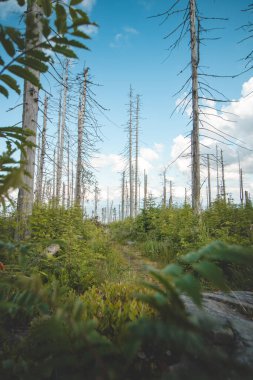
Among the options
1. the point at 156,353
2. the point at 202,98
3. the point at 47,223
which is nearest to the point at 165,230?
the point at 47,223

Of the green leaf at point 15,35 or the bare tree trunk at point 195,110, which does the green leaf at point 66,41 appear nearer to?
the green leaf at point 15,35

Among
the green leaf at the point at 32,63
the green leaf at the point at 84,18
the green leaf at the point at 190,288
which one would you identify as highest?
the green leaf at the point at 84,18

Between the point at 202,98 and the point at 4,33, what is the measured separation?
9.45m

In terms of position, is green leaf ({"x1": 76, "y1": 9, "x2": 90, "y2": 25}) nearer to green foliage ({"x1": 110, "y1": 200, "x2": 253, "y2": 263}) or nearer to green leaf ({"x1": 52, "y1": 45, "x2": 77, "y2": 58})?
green leaf ({"x1": 52, "y1": 45, "x2": 77, "y2": 58})

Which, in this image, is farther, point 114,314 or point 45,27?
point 114,314

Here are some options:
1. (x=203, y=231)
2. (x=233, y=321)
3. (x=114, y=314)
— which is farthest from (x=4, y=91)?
(x=203, y=231)

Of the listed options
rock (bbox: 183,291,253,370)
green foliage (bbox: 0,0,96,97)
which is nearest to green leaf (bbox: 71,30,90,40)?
green foliage (bbox: 0,0,96,97)

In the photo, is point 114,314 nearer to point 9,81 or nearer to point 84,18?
point 9,81

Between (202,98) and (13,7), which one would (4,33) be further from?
(202,98)

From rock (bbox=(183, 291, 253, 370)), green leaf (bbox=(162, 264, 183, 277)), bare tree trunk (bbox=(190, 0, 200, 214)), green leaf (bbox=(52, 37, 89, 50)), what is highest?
bare tree trunk (bbox=(190, 0, 200, 214))

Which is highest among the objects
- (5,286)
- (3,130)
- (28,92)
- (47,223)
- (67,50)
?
(28,92)

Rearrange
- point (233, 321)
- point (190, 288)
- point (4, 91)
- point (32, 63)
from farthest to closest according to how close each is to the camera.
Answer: point (233, 321) < point (4, 91) < point (32, 63) < point (190, 288)

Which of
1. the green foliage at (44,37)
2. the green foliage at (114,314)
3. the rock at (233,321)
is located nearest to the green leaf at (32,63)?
the green foliage at (44,37)

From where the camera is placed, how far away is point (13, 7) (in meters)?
4.77
